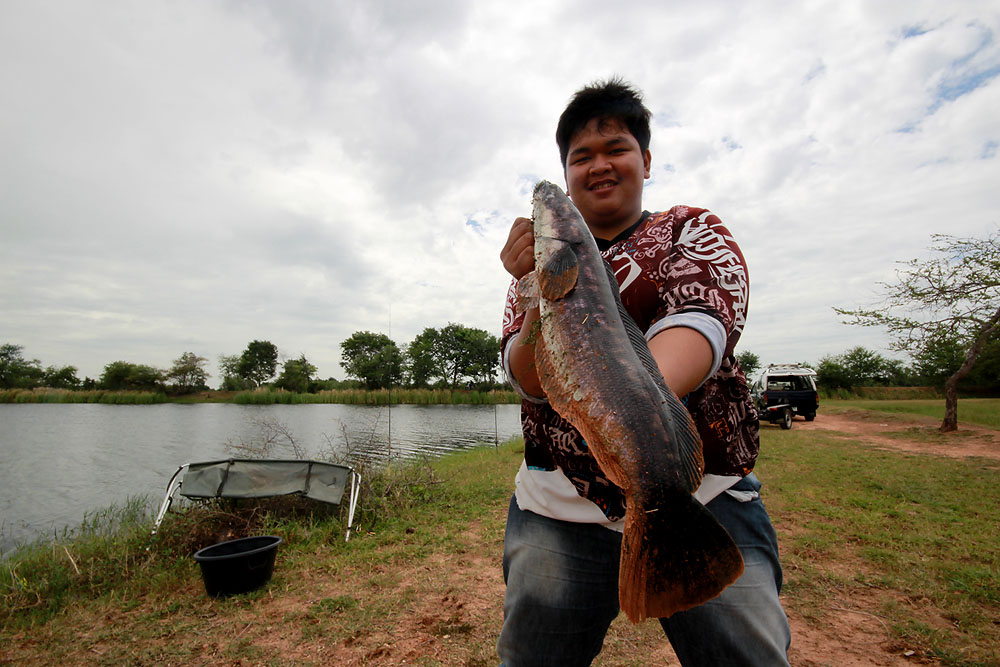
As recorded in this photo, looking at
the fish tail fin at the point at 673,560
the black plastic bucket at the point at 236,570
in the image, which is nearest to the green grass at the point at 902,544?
the fish tail fin at the point at 673,560

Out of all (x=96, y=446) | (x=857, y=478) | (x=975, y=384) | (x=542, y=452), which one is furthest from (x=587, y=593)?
(x=975, y=384)

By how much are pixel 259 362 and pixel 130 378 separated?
21274mm

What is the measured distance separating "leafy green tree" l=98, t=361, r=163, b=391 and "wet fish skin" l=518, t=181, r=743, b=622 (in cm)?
6085

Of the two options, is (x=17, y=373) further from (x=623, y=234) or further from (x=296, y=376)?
(x=623, y=234)

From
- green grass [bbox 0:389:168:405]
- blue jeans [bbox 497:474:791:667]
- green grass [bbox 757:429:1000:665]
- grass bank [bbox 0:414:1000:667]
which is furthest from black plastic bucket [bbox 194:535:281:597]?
green grass [bbox 0:389:168:405]

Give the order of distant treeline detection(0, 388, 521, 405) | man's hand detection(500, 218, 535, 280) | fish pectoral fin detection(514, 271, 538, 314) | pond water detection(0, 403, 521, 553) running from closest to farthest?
fish pectoral fin detection(514, 271, 538, 314)
man's hand detection(500, 218, 535, 280)
pond water detection(0, 403, 521, 553)
distant treeline detection(0, 388, 521, 405)

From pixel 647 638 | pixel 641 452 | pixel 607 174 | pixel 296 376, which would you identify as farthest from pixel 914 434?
pixel 296 376

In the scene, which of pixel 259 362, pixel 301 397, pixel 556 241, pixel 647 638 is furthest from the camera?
pixel 259 362

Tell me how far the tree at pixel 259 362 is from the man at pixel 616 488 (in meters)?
A: 78.7

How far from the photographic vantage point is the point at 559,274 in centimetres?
171

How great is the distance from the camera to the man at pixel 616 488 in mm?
1533

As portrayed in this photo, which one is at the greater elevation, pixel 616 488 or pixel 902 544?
pixel 616 488

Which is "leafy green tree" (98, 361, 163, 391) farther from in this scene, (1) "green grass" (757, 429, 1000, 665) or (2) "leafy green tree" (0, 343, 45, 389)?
(1) "green grass" (757, 429, 1000, 665)

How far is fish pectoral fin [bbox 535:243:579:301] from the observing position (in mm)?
1679
